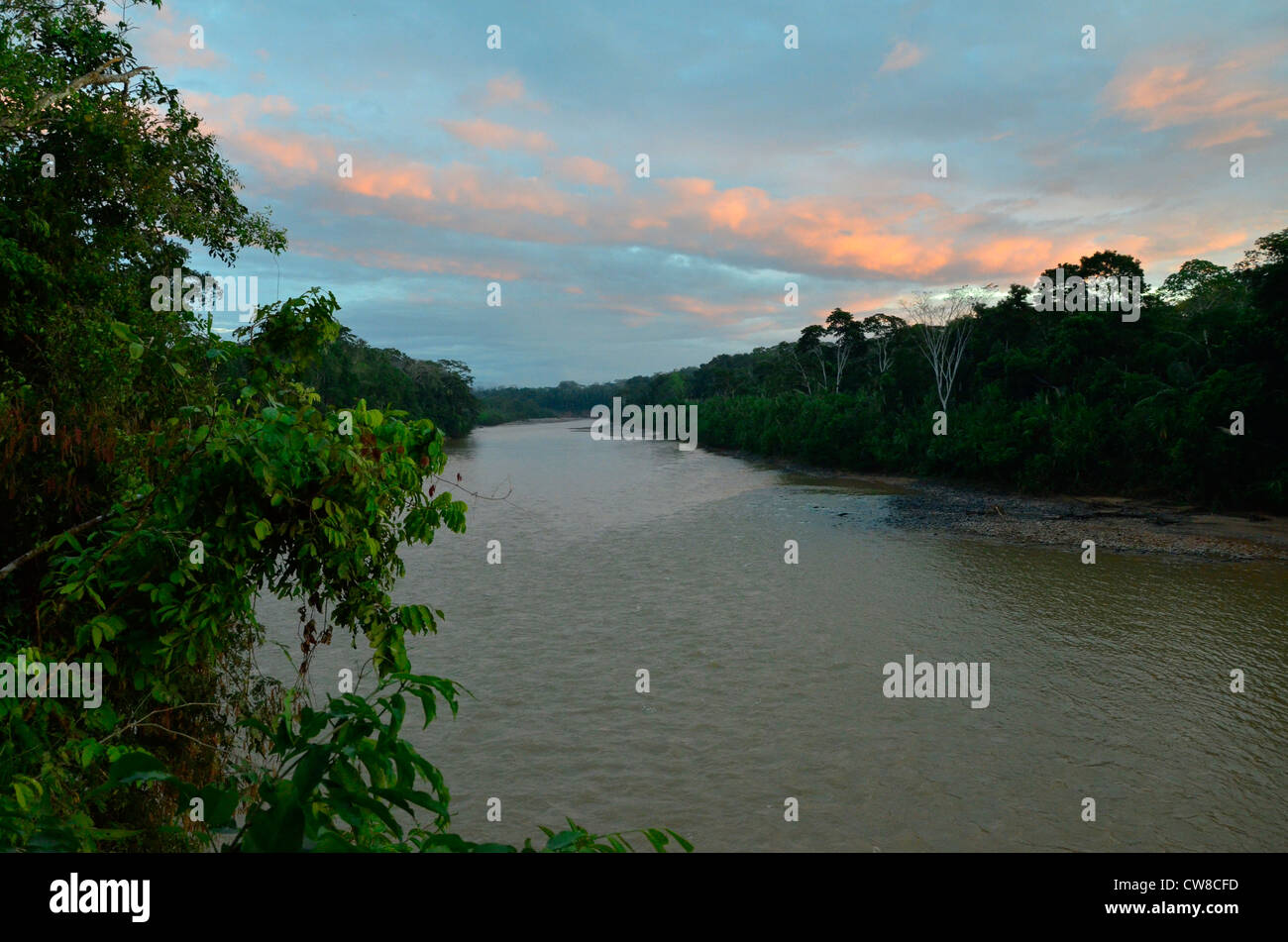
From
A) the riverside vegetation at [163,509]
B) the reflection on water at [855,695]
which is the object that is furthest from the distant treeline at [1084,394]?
the riverside vegetation at [163,509]

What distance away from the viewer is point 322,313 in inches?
180

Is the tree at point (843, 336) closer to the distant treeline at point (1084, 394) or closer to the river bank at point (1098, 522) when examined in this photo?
the distant treeline at point (1084, 394)

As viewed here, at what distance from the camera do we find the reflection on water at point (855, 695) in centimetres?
820

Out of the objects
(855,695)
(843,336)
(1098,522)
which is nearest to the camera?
(855,695)

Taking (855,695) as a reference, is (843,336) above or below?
above

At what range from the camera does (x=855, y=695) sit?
11594 millimetres

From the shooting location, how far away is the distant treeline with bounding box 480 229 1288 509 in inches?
944

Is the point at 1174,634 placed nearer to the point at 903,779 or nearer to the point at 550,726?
the point at 903,779

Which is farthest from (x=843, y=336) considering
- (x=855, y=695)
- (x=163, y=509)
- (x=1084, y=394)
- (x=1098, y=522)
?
(x=163, y=509)

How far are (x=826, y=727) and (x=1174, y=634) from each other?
27.2 feet

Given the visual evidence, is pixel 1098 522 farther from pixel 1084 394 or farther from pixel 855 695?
pixel 855 695

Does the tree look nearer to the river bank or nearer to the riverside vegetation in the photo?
the river bank

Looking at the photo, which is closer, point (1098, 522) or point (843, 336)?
point (1098, 522)

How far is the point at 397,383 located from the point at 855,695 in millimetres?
66838
